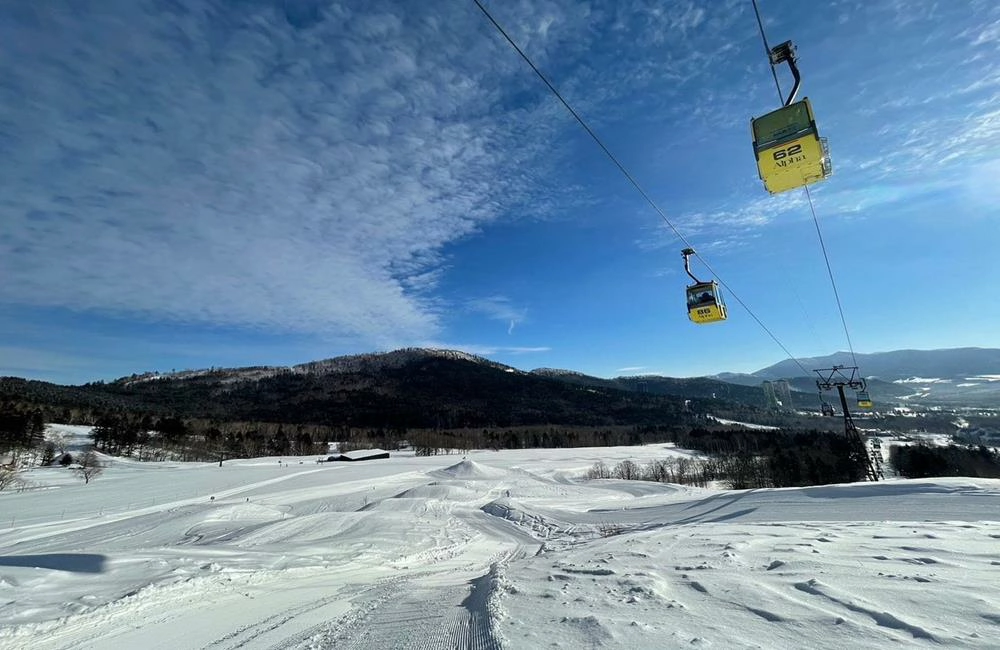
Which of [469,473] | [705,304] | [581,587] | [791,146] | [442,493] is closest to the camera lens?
[581,587]

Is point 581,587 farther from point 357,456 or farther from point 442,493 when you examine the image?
point 357,456

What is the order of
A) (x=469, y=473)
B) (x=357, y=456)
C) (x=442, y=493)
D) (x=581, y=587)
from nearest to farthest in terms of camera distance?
(x=581, y=587) < (x=442, y=493) < (x=469, y=473) < (x=357, y=456)

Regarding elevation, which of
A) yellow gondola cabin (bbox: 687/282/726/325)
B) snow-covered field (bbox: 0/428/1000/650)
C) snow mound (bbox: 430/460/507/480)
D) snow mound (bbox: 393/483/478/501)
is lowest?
snow mound (bbox: 430/460/507/480)

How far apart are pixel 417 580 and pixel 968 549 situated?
30.3 ft

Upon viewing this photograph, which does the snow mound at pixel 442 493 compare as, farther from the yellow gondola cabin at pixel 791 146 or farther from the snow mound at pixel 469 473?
the yellow gondola cabin at pixel 791 146

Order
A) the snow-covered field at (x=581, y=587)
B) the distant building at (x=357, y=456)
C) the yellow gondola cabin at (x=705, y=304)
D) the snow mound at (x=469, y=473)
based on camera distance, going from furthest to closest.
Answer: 1. the distant building at (x=357, y=456)
2. the snow mound at (x=469, y=473)
3. the yellow gondola cabin at (x=705, y=304)
4. the snow-covered field at (x=581, y=587)

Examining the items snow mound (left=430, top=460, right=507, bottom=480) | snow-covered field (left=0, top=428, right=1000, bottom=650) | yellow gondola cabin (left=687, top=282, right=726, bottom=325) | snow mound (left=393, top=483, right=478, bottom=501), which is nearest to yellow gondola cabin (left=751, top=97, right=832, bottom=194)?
snow-covered field (left=0, top=428, right=1000, bottom=650)

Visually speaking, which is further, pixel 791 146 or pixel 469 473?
pixel 469 473

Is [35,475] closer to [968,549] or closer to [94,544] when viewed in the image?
[94,544]

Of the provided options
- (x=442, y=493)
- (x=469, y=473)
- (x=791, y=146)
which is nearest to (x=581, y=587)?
(x=791, y=146)

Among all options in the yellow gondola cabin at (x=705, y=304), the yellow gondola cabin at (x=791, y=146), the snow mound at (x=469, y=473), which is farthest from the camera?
the snow mound at (x=469, y=473)

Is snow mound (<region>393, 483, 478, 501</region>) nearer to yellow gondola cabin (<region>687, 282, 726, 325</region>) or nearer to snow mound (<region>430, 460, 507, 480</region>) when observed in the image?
snow mound (<region>430, 460, 507, 480</region>)

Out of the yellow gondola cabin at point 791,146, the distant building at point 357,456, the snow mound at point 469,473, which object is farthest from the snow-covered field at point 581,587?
the distant building at point 357,456

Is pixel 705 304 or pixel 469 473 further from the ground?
pixel 705 304
